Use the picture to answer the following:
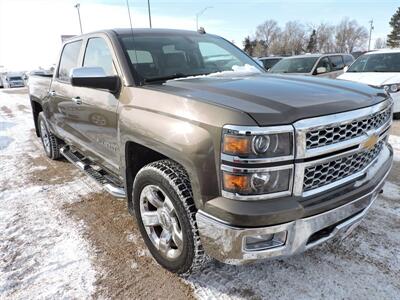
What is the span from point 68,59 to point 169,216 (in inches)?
113

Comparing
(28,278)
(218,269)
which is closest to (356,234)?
(218,269)

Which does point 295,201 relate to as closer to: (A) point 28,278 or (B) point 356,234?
(B) point 356,234

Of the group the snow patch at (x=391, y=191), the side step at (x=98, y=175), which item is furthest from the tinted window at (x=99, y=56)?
the snow patch at (x=391, y=191)

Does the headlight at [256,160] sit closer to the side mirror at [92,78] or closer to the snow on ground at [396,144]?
the side mirror at [92,78]

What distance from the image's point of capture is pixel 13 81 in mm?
24656

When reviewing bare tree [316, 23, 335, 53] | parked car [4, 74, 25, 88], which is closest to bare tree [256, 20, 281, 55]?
bare tree [316, 23, 335, 53]

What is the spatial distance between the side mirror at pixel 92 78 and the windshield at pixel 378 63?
24.6ft

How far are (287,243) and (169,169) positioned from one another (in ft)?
2.90

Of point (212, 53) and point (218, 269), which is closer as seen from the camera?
point (218, 269)

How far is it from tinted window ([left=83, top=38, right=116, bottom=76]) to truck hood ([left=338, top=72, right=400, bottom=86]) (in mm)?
6201

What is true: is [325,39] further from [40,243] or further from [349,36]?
[40,243]

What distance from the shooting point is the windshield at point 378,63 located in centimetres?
A: 816

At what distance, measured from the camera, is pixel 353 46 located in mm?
93188

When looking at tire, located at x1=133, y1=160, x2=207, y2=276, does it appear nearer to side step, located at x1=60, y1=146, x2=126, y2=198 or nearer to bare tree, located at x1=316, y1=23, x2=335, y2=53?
side step, located at x1=60, y1=146, x2=126, y2=198
